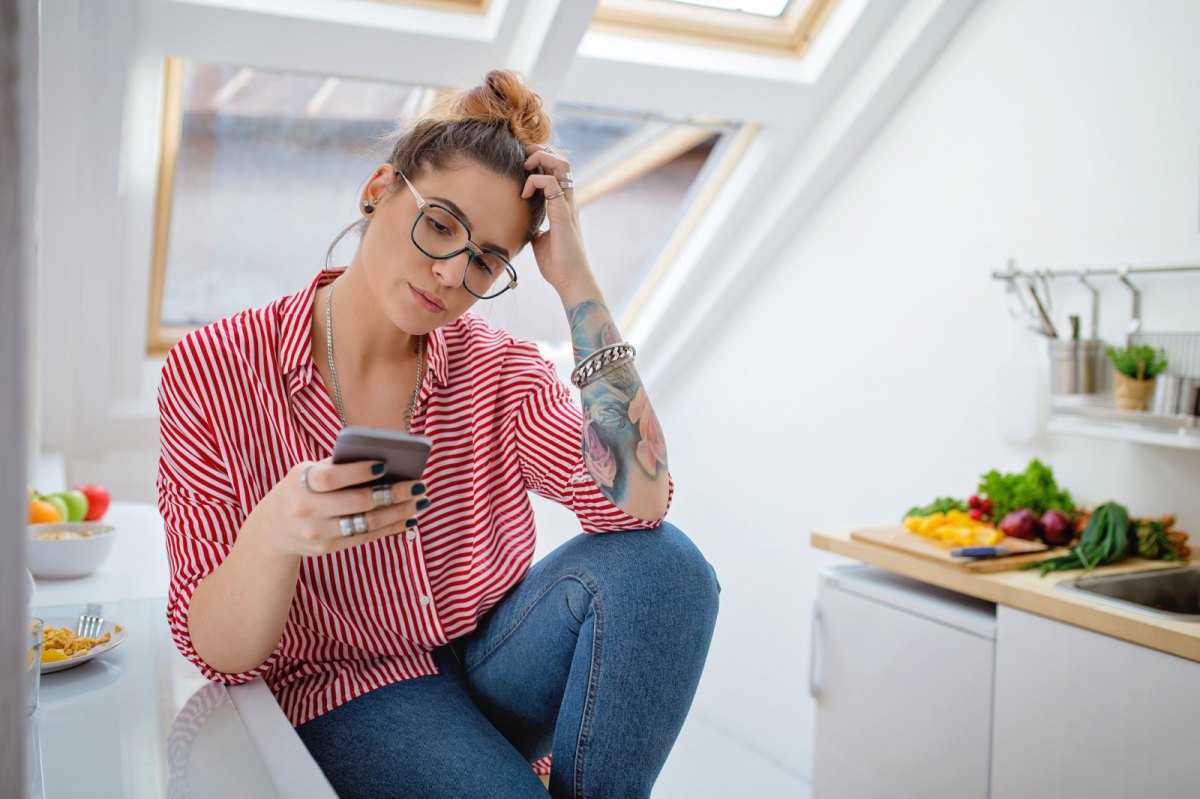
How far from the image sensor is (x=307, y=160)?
109 inches

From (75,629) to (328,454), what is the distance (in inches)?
14.7

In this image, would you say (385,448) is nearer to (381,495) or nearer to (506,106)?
(381,495)

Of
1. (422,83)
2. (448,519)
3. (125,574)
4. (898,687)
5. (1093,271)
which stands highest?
(422,83)

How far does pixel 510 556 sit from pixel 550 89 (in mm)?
1303

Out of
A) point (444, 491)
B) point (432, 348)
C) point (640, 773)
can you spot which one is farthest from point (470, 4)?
point (640, 773)

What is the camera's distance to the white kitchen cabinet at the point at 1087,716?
1.51m

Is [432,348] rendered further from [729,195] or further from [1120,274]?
[729,195]

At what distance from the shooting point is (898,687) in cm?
195

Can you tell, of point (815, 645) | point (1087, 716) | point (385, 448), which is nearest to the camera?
point (385, 448)

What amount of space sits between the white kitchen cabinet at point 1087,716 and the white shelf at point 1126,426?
0.43m

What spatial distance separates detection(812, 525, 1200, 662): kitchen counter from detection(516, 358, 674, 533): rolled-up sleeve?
71cm

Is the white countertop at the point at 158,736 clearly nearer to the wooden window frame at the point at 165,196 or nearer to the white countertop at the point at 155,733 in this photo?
the white countertop at the point at 155,733

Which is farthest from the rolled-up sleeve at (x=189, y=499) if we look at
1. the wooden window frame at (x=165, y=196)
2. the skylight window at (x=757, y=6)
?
the skylight window at (x=757, y=6)

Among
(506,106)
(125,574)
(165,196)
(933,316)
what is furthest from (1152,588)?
(165,196)
